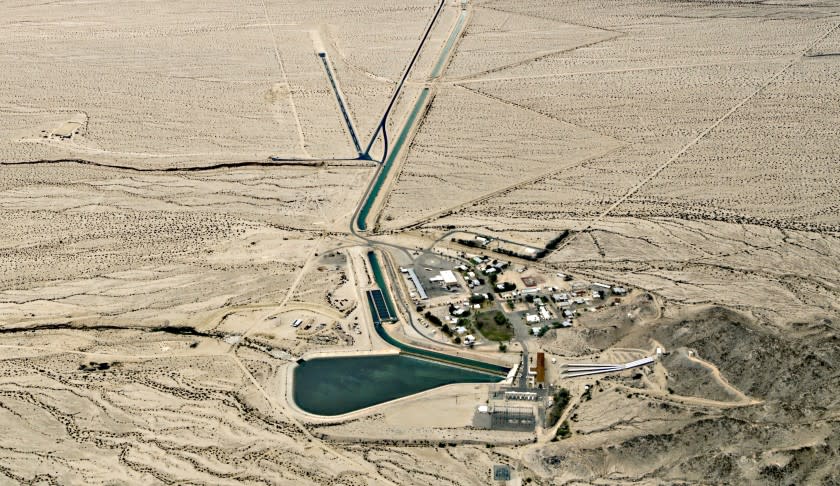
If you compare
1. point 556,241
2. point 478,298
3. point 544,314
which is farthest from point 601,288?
point 478,298

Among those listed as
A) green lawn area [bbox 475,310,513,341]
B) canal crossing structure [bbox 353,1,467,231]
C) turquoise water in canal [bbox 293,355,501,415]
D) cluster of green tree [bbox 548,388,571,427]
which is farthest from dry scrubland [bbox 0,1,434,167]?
cluster of green tree [bbox 548,388,571,427]

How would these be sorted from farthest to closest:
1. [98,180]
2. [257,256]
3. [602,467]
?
[98,180] → [257,256] → [602,467]

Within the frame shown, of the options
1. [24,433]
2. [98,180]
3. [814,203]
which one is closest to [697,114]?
[814,203]

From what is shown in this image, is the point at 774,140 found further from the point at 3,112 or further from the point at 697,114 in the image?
the point at 3,112

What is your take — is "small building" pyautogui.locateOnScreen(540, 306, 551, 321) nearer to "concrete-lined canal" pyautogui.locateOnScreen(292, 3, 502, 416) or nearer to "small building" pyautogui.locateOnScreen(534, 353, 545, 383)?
"small building" pyautogui.locateOnScreen(534, 353, 545, 383)

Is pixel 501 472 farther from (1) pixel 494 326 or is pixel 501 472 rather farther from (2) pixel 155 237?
(2) pixel 155 237

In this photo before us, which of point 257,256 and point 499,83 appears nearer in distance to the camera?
point 257,256
